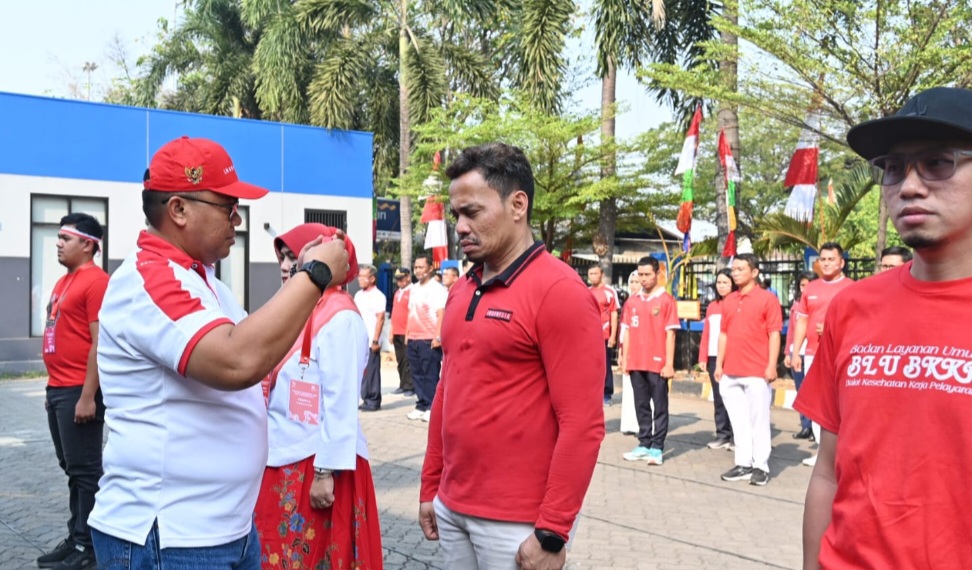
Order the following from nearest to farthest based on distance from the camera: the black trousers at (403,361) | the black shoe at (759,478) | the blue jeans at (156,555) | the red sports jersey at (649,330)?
the blue jeans at (156,555), the black shoe at (759,478), the red sports jersey at (649,330), the black trousers at (403,361)

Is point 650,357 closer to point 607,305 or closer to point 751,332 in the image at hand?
point 751,332

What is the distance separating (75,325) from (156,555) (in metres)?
3.51

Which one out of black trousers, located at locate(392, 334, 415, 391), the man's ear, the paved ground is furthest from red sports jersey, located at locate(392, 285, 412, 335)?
the man's ear

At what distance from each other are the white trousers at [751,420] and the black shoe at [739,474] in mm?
48

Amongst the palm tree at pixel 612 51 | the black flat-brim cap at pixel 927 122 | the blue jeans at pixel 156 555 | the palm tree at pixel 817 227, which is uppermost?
the palm tree at pixel 612 51

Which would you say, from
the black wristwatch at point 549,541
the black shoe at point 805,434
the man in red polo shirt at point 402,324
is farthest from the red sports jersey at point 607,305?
the black wristwatch at point 549,541

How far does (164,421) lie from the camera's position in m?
2.43

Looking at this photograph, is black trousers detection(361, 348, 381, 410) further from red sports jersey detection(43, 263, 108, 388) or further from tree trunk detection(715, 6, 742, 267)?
red sports jersey detection(43, 263, 108, 388)

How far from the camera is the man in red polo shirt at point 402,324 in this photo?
44.6ft

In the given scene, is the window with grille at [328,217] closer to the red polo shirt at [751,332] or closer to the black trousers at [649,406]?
the black trousers at [649,406]

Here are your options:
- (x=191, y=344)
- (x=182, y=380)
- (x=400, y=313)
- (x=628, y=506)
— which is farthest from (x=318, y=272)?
(x=400, y=313)

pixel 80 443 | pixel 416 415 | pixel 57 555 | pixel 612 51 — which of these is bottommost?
pixel 416 415

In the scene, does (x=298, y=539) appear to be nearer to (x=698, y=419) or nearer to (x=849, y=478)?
(x=849, y=478)

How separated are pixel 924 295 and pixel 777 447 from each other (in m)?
8.57
